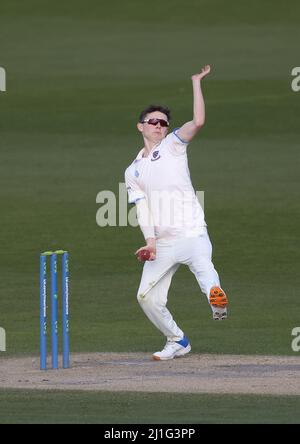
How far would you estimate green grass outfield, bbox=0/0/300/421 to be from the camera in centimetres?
1678

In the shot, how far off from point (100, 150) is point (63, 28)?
607 inches

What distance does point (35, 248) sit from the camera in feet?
70.7

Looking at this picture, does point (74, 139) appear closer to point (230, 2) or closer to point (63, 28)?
point (63, 28)

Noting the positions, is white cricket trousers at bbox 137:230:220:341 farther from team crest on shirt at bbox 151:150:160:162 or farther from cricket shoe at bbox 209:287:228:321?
team crest on shirt at bbox 151:150:160:162

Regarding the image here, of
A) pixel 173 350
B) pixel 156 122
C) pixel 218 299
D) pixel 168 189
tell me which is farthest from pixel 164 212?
pixel 173 350

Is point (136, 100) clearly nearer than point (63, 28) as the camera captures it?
Yes

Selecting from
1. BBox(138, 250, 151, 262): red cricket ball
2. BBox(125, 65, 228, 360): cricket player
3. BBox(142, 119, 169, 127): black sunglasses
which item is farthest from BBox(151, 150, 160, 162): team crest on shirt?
BBox(138, 250, 151, 262): red cricket ball

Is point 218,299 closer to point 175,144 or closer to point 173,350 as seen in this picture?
point 173,350

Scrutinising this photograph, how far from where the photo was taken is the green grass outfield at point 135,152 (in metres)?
16.8

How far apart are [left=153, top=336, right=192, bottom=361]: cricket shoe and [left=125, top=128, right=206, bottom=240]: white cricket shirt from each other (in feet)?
3.22

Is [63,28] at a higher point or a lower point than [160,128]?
higher

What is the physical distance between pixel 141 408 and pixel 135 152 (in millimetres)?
18354

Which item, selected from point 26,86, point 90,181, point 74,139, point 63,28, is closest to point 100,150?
point 74,139

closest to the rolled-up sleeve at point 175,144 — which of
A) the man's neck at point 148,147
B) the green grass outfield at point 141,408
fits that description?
the man's neck at point 148,147
